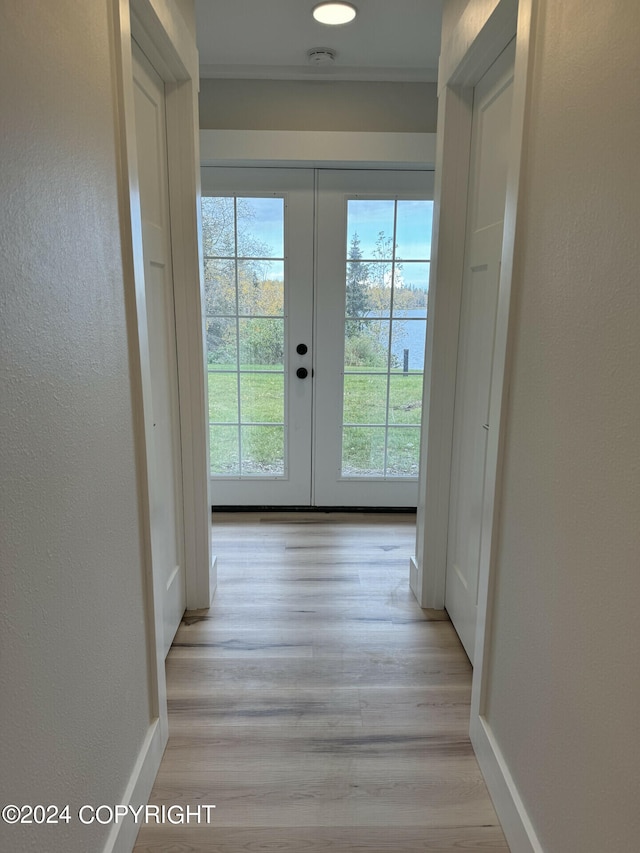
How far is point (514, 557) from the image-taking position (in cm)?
136

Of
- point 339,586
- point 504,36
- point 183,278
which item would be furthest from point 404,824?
point 504,36

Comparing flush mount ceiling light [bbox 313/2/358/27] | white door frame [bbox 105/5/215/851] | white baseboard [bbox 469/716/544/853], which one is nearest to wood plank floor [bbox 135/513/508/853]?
white baseboard [bbox 469/716/544/853]

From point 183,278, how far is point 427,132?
1605 mm

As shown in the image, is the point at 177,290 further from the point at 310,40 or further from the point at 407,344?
the point at 407,344

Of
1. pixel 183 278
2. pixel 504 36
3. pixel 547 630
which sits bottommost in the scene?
pixel 547 630

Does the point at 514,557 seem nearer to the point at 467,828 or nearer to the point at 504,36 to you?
the point at 467,828

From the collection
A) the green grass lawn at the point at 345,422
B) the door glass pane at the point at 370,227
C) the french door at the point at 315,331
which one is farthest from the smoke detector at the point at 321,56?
the green grass lawn at the point at 345,422

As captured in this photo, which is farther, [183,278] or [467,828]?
[183,278]

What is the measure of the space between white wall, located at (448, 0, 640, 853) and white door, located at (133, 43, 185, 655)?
3.26 feet

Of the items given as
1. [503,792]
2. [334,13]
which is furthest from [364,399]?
[503,792]

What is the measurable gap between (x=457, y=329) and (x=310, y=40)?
1465 mm

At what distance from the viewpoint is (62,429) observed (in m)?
0.99

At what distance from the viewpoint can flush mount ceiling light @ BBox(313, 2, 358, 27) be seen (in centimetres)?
215

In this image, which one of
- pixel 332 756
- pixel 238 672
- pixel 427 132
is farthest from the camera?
pixel 427 132
